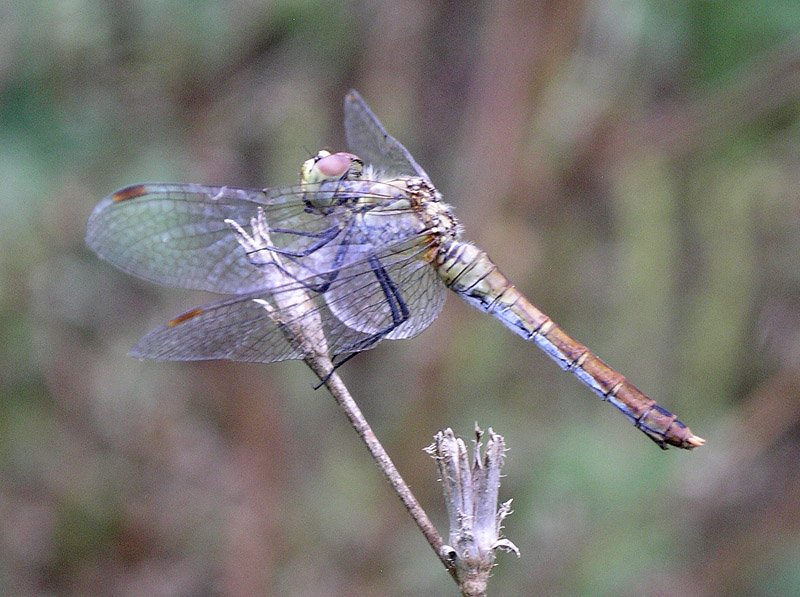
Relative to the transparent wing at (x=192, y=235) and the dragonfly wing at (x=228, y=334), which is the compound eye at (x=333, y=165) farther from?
the dragonfly wing at (x=228, y=334)

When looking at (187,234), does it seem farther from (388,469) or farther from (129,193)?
(388,469)

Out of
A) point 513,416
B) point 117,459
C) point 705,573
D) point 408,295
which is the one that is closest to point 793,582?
point 705,573

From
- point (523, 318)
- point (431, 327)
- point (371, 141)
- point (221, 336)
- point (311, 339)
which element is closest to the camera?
point (311, 339)

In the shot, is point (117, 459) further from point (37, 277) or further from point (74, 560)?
point (37, 277)

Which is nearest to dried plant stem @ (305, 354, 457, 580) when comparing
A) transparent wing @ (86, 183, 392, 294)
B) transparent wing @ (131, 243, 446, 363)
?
transparent wing @ (131, 243, 446, 363)

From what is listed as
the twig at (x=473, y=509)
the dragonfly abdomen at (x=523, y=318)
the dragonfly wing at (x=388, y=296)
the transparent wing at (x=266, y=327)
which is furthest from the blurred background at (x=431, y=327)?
the twig at (x=473, y=509)

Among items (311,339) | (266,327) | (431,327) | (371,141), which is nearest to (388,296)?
(266,327)

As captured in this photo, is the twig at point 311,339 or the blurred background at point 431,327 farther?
the blurred background at point 431,327
